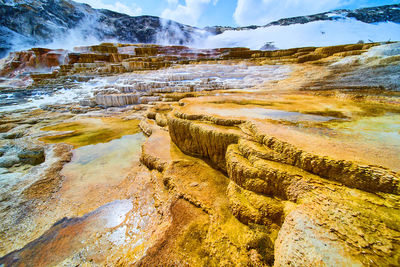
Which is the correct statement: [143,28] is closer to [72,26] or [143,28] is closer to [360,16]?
[72,26]

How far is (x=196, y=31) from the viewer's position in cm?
5084

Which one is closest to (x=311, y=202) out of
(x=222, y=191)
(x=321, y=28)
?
(x=222, y=191)

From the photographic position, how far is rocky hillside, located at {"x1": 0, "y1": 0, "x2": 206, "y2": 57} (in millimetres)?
28859

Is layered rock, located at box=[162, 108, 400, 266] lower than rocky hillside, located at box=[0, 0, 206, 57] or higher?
lower

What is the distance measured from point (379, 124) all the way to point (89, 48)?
3613 cm

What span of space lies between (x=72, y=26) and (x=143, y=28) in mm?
16605

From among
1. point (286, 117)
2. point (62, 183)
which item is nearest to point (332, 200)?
point (286, 117)

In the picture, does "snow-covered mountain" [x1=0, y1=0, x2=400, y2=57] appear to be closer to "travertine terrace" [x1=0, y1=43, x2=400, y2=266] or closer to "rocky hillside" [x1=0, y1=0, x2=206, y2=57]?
"rocky hillside" [x1=0, y1=0, x2=206, y2=57]

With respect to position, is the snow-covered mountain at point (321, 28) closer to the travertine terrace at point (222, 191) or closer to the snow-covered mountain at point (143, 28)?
the snow-covered mountain at point (143, 28)

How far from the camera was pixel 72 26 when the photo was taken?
119 feet

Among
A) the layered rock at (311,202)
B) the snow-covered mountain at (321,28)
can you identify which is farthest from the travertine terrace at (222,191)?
the snow-covered mountain at (321,28)

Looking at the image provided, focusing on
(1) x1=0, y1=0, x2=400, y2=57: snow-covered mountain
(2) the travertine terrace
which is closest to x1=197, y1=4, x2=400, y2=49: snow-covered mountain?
(1) x1=0, y1=0, x2=400, y2=57: snow-covered mountain

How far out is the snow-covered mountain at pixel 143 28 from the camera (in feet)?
97.1

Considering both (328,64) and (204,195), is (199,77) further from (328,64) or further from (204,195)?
(204,195)
